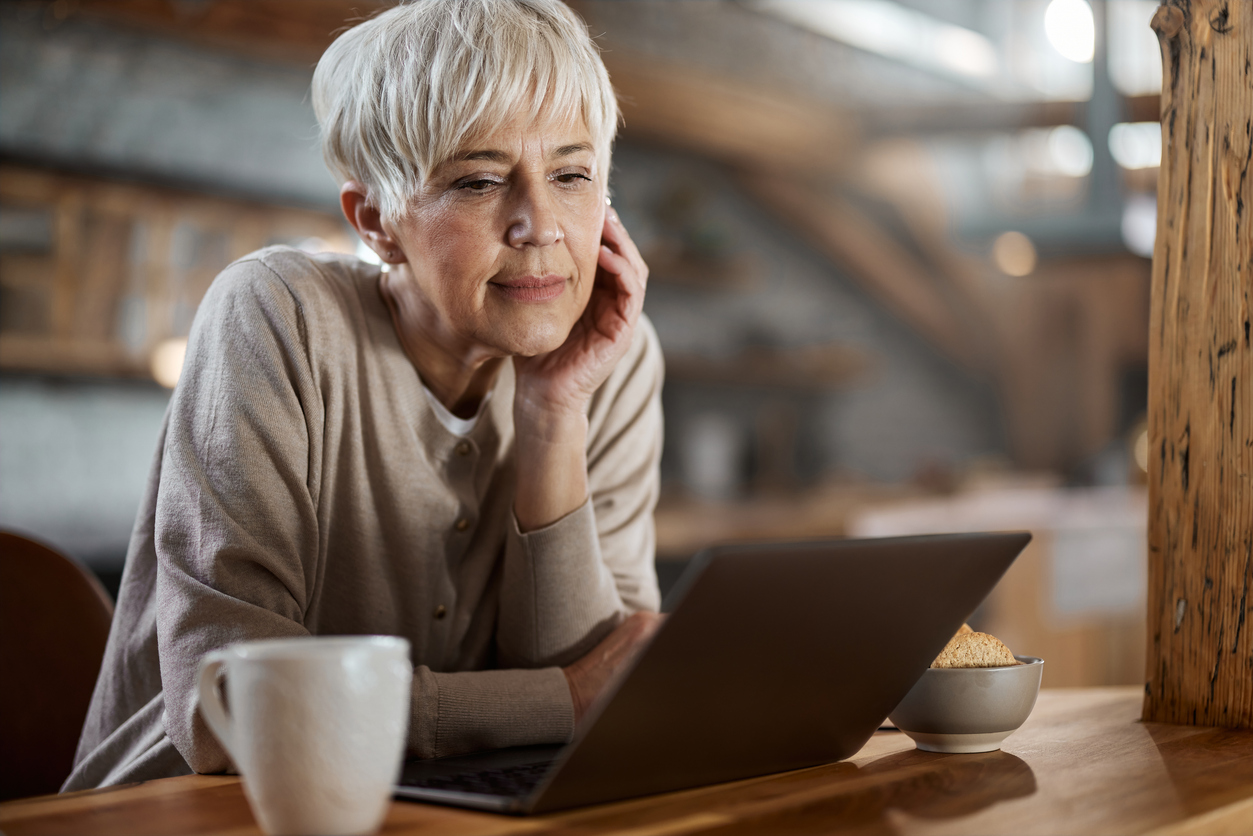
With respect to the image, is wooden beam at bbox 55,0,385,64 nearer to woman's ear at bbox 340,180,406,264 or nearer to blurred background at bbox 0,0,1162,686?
blurred background at bbox 0,0,1162,686

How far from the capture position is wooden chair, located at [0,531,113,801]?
1.18 m

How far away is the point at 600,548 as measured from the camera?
1.27 meters

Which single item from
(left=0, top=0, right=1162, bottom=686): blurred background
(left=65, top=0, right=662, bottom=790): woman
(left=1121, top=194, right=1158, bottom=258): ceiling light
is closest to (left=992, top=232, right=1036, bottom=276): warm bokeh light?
(left=0, top=0, right=1162, bottom=686): blurred background

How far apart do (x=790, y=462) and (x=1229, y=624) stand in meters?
5.03

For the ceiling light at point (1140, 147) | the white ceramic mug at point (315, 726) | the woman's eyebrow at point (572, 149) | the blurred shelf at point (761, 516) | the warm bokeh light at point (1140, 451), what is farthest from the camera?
the warm bokeh light at point (1140, 451)

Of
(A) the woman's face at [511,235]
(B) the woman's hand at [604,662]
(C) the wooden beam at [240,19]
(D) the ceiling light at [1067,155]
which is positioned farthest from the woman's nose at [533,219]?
(D) the ceiling light at [1067,155]

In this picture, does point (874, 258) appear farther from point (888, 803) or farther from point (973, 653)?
point (888, 803)

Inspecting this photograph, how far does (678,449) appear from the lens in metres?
5.38

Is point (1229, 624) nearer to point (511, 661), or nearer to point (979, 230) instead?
point (511, 661)

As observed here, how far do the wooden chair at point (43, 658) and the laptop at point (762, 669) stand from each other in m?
0.57

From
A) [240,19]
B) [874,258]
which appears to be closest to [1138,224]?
[874,258]

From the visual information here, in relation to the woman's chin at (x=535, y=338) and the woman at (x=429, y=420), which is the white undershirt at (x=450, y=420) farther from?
the woman's chin at (x=535, y=338)

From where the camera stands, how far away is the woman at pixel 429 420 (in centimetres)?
100

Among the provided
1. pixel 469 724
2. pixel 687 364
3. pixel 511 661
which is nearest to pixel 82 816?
pixel 469 724
